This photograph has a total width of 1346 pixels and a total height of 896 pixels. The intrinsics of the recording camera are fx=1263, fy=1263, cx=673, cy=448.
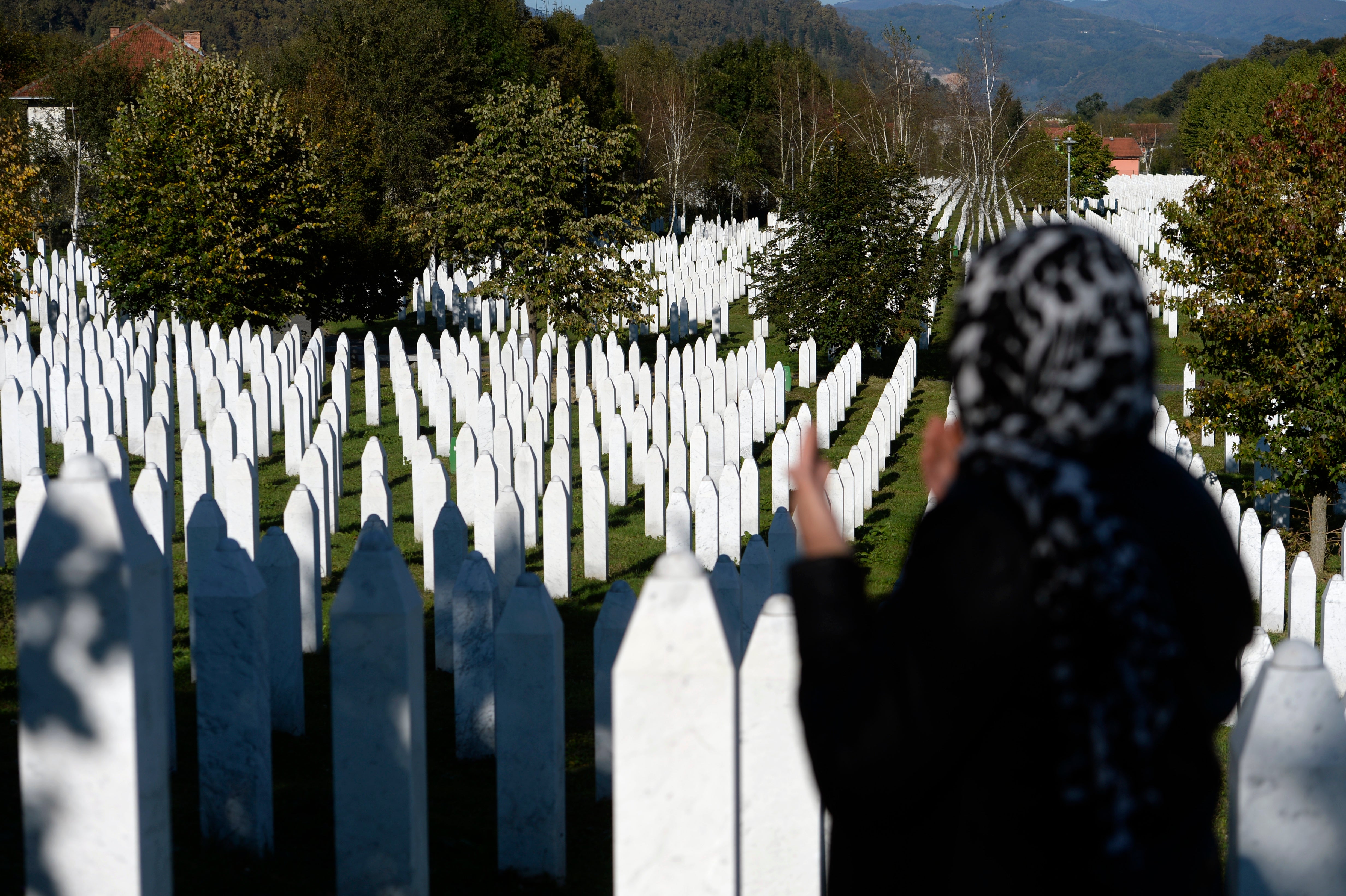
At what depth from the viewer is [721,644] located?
229 centimetres

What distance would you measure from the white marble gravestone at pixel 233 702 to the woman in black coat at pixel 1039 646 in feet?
8.72

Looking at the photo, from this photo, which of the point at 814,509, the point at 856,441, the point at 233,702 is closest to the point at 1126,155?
the point at 856,441

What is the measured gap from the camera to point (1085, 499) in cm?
163

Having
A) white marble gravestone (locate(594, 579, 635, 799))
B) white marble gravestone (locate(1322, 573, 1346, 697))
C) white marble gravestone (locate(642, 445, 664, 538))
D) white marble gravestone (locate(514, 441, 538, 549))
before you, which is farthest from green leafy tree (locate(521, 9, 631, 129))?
white marble gravestone (locate(594, 579, 635, 799))

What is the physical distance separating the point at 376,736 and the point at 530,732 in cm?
101

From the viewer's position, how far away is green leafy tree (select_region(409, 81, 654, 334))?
23078 mm

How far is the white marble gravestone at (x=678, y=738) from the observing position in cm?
230

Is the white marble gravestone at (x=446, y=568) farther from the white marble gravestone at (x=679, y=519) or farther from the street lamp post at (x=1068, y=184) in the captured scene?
the street lamp post at (x=1068, y=184)

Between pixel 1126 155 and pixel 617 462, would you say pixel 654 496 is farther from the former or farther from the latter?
pixel 1126 155

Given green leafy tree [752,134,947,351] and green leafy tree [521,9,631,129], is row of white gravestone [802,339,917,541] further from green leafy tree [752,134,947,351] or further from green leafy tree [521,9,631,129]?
green leafy tree [521,9,631,129]

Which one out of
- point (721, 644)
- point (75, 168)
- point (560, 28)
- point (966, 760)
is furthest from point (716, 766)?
point (560, 28)

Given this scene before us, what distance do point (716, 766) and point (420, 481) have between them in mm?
8364

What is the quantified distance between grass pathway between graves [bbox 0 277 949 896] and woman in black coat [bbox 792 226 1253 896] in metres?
2.69

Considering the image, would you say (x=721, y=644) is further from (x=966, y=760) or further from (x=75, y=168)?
(x=75, y=168)
